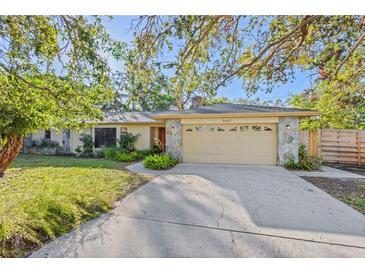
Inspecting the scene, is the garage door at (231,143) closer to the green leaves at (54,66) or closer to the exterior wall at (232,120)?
the exterior wall at (232,120)

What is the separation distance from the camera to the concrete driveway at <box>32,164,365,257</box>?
268 centimetres

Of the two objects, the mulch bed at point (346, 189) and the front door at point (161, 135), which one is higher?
the front door at point (161, 135)

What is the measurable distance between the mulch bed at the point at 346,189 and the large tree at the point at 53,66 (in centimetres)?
671

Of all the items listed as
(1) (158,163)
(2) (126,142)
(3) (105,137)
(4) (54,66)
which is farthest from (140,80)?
(3) (105,137)

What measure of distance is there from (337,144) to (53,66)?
12226 millimetres

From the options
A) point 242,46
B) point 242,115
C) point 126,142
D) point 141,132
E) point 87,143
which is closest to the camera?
point 242,46

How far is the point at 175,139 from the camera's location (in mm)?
10461

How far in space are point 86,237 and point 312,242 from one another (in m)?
3.42

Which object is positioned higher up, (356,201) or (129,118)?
(129,118)

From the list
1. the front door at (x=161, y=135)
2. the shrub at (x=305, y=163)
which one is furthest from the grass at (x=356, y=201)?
the front door at (x=161, y=135)

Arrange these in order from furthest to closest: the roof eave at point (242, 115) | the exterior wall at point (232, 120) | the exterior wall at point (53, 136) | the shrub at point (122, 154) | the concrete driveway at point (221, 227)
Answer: the exterior wall at point (53, 136) → the shrub at point (122, 154) → the exterior wall at point (232, 120) → the roof eave at point (242, 115) → the concrete driveway at point (221, 227)

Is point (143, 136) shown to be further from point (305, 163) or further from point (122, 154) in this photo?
point (305, 163)

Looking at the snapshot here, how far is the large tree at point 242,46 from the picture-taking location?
17.2ft

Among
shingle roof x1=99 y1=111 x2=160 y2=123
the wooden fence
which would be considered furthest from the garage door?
shingle roof x1=99 y1=111 x2=160 y2=123
